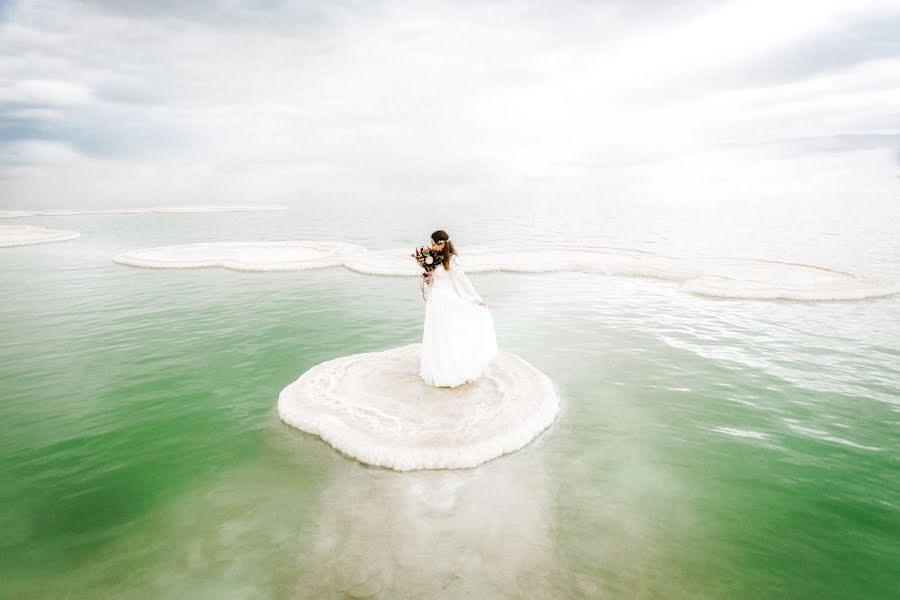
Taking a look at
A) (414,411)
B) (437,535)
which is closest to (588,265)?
(414,411)

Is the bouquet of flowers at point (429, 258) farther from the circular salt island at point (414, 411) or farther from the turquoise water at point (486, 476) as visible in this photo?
the turquoise water at point (486, 476)

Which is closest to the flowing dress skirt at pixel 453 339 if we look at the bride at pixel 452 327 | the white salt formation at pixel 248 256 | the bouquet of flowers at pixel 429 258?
the bride at pixel 452 327

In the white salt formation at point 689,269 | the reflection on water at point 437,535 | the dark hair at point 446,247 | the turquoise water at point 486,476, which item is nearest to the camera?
the reflection on water at point 437,535

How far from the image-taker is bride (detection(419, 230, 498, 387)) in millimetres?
9430

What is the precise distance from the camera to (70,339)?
571 inches

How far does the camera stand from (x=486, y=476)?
288 inches

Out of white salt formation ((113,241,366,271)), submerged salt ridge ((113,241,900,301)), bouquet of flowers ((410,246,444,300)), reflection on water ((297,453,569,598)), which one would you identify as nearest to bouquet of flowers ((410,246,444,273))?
bouquet of flowers ((410,246,444,300))

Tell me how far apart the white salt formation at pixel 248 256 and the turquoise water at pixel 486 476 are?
43.0 ft

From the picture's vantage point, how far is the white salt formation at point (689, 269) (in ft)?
62.4

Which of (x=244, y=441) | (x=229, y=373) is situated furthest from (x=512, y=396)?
(x=229, y=373)

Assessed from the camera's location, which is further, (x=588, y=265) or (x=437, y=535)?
(x=588, y=265)

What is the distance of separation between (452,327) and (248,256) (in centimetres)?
2747

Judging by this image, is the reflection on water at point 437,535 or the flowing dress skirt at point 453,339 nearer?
the reflection on water at point 437,535

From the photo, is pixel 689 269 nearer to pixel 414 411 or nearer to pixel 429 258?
pixel 429 258
